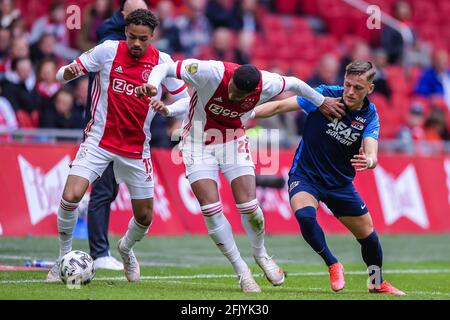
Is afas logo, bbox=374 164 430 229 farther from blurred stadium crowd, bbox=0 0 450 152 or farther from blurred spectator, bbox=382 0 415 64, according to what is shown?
blurred spectator, bbox=382 0 415 64

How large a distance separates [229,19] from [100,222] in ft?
37.8

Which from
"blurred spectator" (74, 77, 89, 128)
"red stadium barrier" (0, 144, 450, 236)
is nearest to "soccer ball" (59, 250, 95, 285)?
"red stadium barrier" (0, 144, 450, 236)

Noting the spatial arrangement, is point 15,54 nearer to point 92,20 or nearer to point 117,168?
point 92,20

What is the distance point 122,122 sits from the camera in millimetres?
9844

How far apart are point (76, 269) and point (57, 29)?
10609mm

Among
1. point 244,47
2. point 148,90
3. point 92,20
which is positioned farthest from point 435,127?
point 148,90

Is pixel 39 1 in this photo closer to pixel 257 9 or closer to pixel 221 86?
pixel 257 9

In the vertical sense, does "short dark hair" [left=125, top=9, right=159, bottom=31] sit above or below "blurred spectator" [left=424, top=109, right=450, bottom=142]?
above

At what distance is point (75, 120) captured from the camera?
16.3 m

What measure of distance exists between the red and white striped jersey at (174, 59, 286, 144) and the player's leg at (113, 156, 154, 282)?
69cm

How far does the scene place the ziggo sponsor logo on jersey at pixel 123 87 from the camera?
980 centimetres

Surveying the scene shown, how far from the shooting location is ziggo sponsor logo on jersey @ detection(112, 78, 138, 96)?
9797 millimetres

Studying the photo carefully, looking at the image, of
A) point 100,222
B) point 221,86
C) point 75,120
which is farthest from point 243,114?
point 75,120

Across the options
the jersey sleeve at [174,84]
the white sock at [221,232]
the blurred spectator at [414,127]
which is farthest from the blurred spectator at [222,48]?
the white sock at [221,232]
